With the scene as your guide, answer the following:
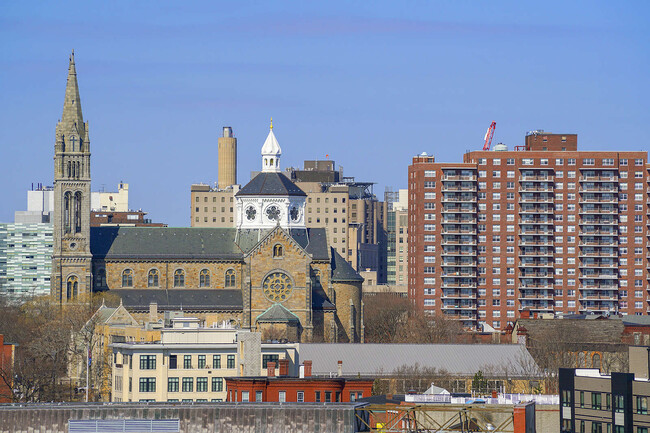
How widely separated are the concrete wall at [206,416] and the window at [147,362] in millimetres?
43962

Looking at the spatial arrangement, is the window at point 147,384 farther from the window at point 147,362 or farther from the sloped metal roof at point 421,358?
the sloped metal roof at point 421,358

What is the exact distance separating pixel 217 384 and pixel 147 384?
496 cm

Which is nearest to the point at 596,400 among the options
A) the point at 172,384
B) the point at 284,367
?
the point at 284,367

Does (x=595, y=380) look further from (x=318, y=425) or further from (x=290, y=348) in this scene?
(x=290, y=348)

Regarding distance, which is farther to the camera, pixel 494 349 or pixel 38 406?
pixel 494 349

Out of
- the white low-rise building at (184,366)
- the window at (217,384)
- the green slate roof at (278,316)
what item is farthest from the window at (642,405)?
the green slate roof at (278,316)

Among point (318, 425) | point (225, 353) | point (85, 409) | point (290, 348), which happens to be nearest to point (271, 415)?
point (318, 425)

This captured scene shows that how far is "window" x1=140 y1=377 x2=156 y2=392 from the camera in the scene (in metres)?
135

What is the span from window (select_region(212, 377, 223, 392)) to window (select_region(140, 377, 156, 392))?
4.17 meters

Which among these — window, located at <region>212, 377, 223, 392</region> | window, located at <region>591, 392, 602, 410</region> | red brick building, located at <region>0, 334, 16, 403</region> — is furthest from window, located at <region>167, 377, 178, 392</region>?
window, located at <region>591, 392, 602, 410</region>

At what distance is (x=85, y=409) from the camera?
298 feet

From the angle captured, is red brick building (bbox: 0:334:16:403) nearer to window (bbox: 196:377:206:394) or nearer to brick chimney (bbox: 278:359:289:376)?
window (bbox: 196:377:206:394)

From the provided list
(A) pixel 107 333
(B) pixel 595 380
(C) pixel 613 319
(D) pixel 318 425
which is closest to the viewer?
(D) pixel 318 425

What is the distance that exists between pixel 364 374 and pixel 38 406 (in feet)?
224
